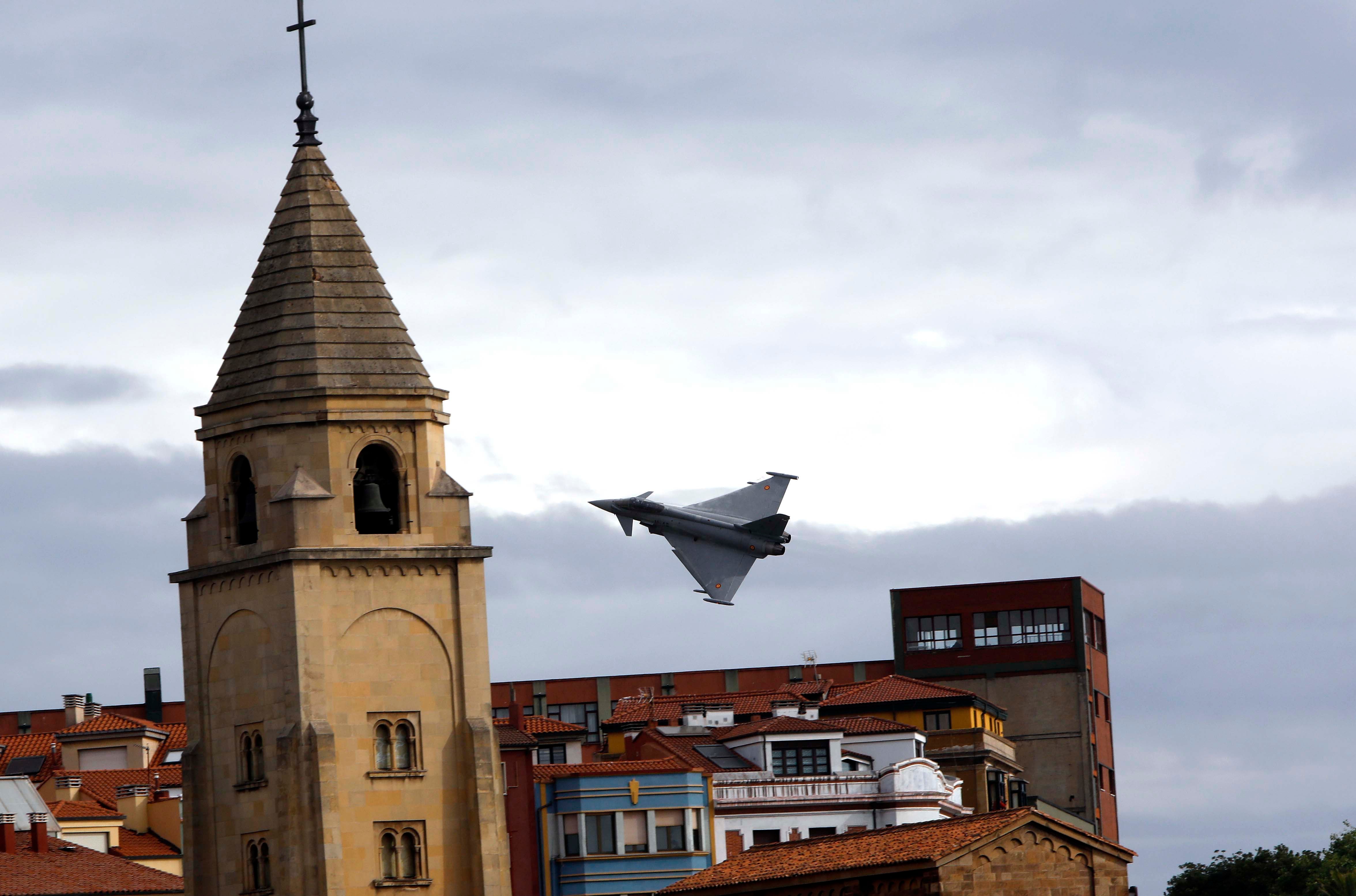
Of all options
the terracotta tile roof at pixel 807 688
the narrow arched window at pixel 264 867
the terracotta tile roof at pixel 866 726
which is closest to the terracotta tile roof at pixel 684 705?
the terracotta tile roof at pixel 807 688

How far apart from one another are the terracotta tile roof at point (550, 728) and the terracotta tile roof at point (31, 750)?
25817 millimetres

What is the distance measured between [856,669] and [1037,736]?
1679cm

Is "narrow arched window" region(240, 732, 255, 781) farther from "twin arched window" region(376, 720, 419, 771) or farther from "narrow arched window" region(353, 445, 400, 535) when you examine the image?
"narrow arched window" region(353, 445, 400, 535)

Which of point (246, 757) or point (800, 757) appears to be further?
point (800, 757)

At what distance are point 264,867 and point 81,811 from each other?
145 ft

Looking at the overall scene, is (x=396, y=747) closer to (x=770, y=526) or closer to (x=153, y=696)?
(x=770, y=526)

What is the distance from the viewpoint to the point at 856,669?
604 feet

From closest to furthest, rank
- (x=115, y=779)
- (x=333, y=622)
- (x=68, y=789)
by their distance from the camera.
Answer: (x=333, y=622)
(x=68, y=789)
(x=115, y=779)

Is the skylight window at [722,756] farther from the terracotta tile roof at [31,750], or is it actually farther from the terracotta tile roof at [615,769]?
the terracotta tile roof at [31,750]

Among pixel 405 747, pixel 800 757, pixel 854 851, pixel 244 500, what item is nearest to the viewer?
pixel 405 747

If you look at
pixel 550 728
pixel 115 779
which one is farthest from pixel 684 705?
pixel 115 779

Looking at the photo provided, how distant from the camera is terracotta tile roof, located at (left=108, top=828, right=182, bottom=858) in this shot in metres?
120

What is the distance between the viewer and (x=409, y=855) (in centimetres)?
7969

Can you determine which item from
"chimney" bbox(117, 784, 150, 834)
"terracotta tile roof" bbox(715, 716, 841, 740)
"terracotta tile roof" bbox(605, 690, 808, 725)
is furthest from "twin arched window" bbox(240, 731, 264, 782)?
"terracotta tile roof" bbox(605, 690, 808, 725)
